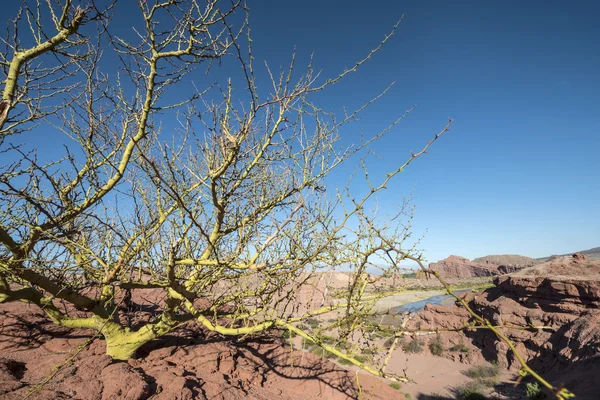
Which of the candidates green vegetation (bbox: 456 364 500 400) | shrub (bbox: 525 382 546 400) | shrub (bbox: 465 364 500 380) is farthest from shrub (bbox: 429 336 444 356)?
shrub (bbox: 525 382 546 400)

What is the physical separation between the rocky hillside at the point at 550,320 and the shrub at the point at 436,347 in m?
0.52

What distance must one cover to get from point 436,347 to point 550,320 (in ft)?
20.9

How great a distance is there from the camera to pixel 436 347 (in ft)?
61.1

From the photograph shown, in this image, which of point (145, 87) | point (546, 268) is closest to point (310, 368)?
point (145, 87)

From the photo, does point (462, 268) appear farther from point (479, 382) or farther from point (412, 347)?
point (479, 382)

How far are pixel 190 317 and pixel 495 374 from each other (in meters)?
16.7

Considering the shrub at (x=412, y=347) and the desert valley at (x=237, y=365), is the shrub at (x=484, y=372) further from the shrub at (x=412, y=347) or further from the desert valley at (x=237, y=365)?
the shrub at (x=412, y=347)

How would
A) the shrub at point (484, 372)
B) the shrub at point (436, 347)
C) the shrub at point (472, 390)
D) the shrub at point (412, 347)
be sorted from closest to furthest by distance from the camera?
the shrub at point (472, 390) → the shrub at point (484, 372) → the shrub at point (436, 347) → the shrub at point (412, 347)

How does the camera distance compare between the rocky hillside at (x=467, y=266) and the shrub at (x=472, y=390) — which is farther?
the rocky hillside at (x=467, y=266)

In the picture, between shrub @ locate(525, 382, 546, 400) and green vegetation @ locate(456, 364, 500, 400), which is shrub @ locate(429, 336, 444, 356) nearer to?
green vegetation @ locate(456, 364, 500, 400)

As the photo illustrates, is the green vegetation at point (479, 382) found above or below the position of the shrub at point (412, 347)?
below

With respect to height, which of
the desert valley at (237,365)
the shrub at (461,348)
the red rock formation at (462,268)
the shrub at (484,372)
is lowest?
the shrub at (484,372)

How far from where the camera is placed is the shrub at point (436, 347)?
18.3 m

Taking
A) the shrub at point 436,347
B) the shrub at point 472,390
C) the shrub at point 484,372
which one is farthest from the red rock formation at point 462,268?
the shrub at point 472,390
